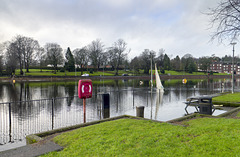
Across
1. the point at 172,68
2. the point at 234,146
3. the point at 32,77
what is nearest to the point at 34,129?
the point at 234,146

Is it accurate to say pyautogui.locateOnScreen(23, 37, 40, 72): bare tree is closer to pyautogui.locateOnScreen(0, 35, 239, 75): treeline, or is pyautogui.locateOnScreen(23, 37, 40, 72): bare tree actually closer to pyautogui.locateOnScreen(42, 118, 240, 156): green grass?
pyautogui.locateOnScreen(0, 35, 239, 75): treeline

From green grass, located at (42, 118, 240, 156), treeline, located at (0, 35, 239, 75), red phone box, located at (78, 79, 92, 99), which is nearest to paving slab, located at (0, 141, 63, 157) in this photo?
green grass, located at (42, 118, 240, 156)

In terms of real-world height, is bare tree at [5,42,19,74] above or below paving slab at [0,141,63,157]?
above

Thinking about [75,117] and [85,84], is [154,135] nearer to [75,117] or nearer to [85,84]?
[85,84]

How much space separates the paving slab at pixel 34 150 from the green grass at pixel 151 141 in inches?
10.0

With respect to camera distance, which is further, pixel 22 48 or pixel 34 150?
pixel 22 48

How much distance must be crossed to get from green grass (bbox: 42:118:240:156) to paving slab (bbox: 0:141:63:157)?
255 millimetres

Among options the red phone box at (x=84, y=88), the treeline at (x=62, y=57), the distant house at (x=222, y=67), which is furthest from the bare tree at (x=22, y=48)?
the distant house at (x=222, y=67)

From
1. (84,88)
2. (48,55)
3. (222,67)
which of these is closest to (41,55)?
(48,55)

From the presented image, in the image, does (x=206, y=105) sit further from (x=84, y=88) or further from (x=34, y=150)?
(x=34, y=150)

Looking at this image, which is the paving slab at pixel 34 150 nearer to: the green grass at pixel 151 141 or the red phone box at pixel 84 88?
→ the green grass at pixel 151 141

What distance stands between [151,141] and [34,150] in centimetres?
312

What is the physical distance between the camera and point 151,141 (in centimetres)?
513

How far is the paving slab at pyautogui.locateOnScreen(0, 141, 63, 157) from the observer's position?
4805 mm
